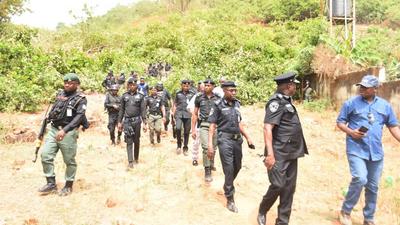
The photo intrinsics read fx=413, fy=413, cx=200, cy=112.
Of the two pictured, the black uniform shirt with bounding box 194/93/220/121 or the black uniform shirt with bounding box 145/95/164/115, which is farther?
the black uniform shirt with bounding box 145/95/164/115

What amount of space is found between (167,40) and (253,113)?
11829 mm

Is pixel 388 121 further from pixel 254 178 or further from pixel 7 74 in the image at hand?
pixel 7 74

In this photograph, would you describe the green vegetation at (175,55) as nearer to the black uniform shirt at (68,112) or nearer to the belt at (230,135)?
the belt at (230,135)

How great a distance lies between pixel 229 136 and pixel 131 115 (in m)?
2.92

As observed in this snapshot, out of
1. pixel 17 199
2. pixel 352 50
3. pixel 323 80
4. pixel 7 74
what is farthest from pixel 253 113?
pixel 17 199

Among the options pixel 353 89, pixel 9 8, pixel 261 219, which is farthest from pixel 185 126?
pixel 9 8

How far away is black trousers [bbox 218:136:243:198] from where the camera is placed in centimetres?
546

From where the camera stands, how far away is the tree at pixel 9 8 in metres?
27.6

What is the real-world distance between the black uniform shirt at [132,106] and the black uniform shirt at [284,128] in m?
3.87

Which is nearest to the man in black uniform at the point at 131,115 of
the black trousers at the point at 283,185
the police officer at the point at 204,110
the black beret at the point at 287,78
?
the police officer at the point at 204,110

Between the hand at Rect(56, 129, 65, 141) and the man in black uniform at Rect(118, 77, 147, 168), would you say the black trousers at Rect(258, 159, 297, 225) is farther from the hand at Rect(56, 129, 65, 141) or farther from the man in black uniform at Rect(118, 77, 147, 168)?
the man in black uniform at Rect(118, 77, 147, 168)

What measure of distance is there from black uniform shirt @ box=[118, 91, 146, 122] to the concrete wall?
7.62m

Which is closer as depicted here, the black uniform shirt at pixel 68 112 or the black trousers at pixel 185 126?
the black uniform shirt at pixel 68 112

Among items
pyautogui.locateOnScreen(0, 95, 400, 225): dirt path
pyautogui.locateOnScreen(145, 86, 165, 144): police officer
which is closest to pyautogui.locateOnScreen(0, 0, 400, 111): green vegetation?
pyautogui.locateOnScreen(0, 95, 400, 225): dirt path
